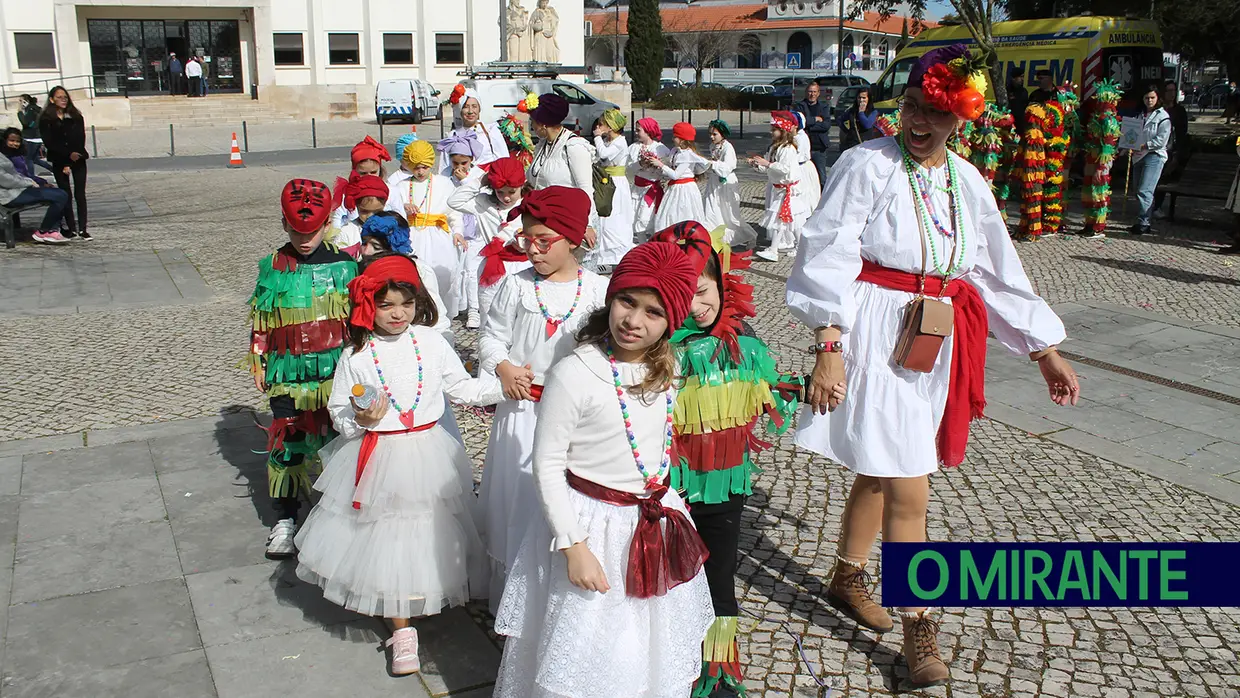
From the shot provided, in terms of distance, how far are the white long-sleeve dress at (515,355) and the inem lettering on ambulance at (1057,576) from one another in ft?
4.64

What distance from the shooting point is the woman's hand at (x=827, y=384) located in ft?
11.3

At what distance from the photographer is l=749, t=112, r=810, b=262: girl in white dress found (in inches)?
490

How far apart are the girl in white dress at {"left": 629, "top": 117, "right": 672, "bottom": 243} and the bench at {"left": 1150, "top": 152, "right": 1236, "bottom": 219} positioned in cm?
769

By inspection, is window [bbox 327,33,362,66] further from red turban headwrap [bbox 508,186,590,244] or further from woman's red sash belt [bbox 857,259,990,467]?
woman's red sash belt [bbox 857,259,990,467]

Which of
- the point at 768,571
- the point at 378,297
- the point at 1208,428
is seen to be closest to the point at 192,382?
the point at 378,297

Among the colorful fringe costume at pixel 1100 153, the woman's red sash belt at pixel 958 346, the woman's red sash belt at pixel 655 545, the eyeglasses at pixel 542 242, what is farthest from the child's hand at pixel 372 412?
the colorful fringe costume at pixel 1100 153

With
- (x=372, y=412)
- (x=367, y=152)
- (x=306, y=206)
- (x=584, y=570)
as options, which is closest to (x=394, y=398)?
(x=372, y=412)

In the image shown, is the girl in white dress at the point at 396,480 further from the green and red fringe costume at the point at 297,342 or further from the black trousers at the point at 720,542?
the black trousers at the point at 720,542

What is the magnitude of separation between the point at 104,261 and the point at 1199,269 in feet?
40.2

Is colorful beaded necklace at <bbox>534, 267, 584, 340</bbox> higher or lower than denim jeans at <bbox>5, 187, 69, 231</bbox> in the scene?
higher

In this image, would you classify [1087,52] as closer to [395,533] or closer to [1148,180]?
[1148,180]

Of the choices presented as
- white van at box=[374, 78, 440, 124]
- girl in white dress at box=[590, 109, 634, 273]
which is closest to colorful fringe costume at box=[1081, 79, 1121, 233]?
girl in white dress at box=[590, 109, 634, 273]

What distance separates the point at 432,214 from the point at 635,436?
16.7 ft

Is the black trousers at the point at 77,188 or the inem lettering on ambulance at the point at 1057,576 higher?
the black trousers at the point at 77,188
